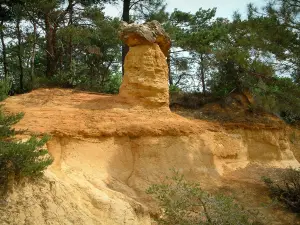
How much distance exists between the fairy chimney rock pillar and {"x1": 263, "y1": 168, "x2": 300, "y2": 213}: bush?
452 cm

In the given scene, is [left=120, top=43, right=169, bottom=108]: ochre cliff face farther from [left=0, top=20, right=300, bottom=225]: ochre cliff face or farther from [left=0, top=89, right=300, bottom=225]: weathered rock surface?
[left=0, top=89, right=300, bottom=225]: weathered rock surface

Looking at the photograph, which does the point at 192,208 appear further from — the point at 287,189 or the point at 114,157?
the point at 287,189

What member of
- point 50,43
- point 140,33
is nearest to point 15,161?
point 140,33

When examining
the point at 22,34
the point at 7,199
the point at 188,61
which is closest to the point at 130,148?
the point at 7,199

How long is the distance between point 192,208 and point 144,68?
18.1 feet

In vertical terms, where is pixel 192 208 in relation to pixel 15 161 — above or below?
below

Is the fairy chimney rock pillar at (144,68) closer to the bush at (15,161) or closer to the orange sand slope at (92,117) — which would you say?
the orange sand slope at (92,117)

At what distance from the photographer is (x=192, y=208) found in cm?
1000

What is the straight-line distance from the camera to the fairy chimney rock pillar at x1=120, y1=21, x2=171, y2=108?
44.0 feet

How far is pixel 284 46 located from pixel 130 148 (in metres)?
6.53

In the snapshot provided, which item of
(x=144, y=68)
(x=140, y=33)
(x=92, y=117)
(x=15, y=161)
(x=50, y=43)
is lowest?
(x=15, y=161)

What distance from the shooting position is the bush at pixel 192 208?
9.31 meters

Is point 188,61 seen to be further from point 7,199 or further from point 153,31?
point 7,199

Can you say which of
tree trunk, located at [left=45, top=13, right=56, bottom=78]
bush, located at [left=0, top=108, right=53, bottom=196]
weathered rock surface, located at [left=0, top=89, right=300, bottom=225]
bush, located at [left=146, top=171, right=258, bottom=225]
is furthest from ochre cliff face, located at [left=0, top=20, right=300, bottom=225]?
tree trunk, located at [left=45, top=13, right=56, bottom=78]
